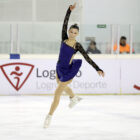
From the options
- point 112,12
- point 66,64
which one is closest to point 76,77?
point 112,12

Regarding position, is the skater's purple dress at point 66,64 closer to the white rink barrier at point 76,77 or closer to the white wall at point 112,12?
the white rink barrier at point 76,77

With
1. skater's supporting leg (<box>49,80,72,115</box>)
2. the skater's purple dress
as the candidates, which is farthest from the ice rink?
the skater's purple dress

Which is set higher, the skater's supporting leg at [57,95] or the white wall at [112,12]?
the white wall at [112,12]

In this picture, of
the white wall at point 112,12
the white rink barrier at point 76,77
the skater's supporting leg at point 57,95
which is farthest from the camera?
the white wall at point 112,12

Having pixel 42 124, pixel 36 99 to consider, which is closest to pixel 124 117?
pixel 42 124

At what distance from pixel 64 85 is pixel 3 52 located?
19.6 ft

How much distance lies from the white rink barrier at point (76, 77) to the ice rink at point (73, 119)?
893 millimetres

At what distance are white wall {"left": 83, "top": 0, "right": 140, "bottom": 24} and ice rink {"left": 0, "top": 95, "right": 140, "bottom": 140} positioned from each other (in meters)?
5.27

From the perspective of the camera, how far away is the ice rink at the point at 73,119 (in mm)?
7145

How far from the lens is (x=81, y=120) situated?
347 inches

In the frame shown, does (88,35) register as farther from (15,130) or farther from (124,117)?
(15,130)

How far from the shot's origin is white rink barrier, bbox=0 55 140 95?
13.8 m

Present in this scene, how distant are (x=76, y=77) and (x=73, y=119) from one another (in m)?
5.06

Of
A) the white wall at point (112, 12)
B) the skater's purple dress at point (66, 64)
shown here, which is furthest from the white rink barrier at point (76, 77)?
the skater's purple dress at point (66, 64)
